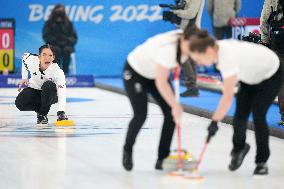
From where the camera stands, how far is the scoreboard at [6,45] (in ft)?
57.0

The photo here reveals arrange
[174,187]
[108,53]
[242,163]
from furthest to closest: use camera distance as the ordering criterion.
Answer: [108,53]
[242,163]
[174,187]

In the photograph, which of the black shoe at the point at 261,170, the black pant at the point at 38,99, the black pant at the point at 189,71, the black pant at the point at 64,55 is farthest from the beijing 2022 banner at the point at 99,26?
the black shoe at the point at 261,170

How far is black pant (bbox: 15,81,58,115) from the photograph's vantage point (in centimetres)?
1084

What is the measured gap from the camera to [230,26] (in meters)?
16.9

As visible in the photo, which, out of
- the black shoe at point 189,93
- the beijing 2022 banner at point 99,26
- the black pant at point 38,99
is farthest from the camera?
the beijing 2022 banner at point 99,26

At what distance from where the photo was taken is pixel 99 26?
60.0ft

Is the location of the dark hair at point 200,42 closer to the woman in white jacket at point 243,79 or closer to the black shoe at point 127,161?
the woman in white jacket at point 243,79

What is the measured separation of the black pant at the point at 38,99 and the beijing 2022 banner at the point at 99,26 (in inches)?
276

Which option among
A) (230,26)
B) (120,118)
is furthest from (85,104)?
(230,26)

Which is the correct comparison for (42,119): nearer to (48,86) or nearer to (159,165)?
(48,86)

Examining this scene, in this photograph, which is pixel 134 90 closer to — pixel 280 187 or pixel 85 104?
pixel 280 187

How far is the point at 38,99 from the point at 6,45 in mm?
6544

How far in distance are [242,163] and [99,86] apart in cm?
924

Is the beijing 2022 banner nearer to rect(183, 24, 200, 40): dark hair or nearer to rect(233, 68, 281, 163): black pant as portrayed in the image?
rect(233, 68, 281, 163): black pant
